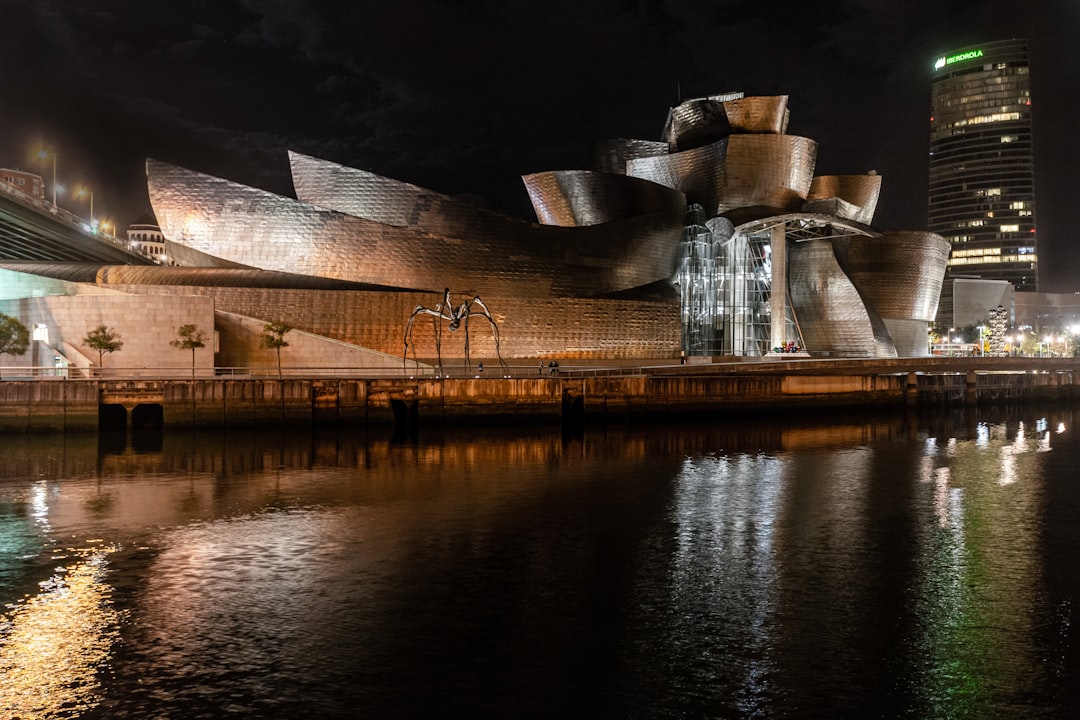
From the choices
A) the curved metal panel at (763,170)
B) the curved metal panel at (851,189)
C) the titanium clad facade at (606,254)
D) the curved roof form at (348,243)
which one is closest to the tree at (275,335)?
the titanium clad facade at (606,254)

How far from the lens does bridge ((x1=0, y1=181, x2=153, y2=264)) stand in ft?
121

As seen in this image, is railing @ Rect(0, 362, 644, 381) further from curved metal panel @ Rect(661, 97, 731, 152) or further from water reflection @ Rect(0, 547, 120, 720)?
curved metal panel @ Rect(661, 97, 731, 152)

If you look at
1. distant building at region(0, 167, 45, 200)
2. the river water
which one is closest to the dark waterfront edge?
the river water

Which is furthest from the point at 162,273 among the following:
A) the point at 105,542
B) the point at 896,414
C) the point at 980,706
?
the point at 980,706

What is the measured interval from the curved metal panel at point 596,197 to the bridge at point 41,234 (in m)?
22.0

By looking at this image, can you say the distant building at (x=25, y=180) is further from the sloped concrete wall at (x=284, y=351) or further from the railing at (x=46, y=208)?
the sloped concrete wall at (x=284, y=351)

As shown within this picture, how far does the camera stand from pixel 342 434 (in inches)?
1040

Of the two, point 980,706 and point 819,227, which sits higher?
point 819,227

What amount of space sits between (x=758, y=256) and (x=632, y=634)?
43.5 metres

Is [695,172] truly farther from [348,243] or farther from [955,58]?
[955,58]

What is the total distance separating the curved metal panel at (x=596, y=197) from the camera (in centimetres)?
4497

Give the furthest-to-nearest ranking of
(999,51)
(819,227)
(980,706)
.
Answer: (999,51) → (819,227) → (980,706)

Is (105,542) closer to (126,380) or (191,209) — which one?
(126,380)

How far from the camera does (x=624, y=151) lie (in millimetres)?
53594
